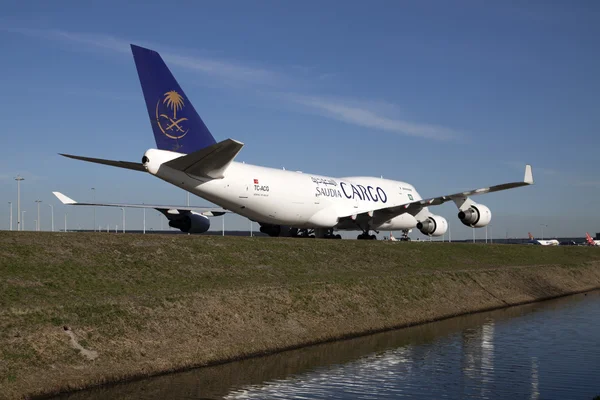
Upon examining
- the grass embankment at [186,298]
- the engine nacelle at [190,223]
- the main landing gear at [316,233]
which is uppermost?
the engine nacelle at [190,223]

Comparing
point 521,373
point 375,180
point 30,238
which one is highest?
point 375,180

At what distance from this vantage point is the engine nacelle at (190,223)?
1710 inches

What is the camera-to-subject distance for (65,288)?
20.9 meters

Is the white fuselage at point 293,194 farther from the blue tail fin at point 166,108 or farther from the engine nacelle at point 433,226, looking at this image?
the blue tail fin at point 166,108

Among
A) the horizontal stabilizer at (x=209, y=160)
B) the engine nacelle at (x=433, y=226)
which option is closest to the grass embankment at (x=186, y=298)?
the horizontal stabilizer at (x=209, y=160)

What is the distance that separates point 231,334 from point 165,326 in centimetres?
229

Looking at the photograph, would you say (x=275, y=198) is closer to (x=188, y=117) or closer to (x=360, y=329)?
(x=188, y=117)

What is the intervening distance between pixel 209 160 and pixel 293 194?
9.73 meters

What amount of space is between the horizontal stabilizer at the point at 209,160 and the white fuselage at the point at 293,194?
0.43m

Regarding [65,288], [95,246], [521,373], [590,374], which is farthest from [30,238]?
[590,374]

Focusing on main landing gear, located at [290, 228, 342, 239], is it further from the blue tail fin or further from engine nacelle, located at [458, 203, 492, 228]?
the blue tail fin

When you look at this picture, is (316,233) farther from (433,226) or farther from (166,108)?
(166,108)

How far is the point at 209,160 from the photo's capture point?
33281 millimetres

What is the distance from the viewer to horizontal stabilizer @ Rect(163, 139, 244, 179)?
104ft
